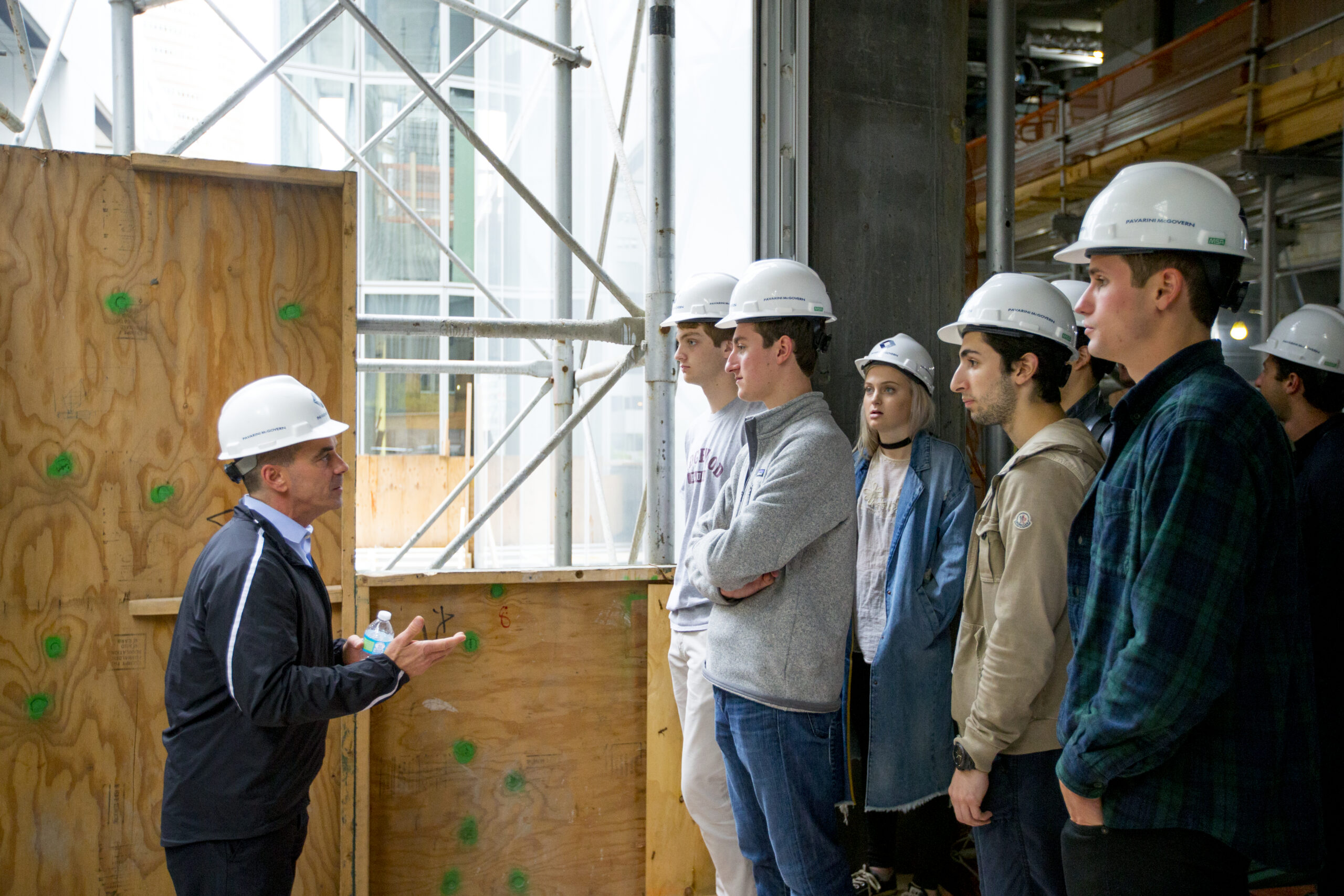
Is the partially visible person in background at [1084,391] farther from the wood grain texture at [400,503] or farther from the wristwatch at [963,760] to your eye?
the wood grain texture at [400,503]

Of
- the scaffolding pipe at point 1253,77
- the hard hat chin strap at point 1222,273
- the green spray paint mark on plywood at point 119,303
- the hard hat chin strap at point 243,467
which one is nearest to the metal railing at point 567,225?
the green spray paint mark on plywood at point 119,303

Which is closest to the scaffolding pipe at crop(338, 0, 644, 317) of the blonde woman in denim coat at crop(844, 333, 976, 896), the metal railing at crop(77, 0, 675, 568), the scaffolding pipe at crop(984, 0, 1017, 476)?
the metal railing at crop(77, 0, 675, 568)

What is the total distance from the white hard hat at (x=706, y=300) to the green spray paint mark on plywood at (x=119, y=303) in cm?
203

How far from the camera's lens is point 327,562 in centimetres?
383

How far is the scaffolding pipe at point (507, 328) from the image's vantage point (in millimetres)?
4188

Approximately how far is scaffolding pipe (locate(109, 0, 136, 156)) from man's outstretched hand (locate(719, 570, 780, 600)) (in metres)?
4.58

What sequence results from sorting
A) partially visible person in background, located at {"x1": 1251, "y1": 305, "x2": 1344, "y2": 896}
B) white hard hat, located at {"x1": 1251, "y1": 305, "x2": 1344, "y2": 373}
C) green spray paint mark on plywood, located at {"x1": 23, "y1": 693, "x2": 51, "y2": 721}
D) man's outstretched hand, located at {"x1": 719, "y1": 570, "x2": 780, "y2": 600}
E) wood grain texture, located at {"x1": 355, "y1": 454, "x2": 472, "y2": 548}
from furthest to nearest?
1. wood grain texture, located at {"x1": 355, "y1": 454, "x2": 472, "y2": 548}
2. green spray paint mark on plywood, located at {"x1": 23, "y1": 693, "x2": 51, "y2": 721}
3. white hard hat, located at {"x1": 1251, "y1": 305, "x2": 1344, "y2": 373}
4. man's outstretched hand, located at {"x1": 719, "y1": 570, "x2": 780, "y2": 600}
5. partially visible person in background, located at {"x1": 1251, "y1": 305, "x2": 1344, "y2": 896}

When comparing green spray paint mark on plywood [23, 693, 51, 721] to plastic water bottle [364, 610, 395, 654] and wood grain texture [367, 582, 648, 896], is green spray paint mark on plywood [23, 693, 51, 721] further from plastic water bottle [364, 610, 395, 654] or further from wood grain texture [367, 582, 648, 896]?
plastic water bottle [364, 610, 395, 654]

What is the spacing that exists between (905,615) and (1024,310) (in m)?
1.12

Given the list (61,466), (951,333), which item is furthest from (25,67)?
(951,333)

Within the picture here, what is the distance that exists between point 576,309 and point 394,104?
907cm

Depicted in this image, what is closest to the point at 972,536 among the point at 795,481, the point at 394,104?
the point at 795,481

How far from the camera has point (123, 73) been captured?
5.42 meters

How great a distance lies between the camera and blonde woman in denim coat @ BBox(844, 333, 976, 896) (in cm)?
320
